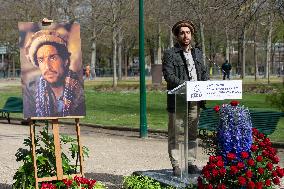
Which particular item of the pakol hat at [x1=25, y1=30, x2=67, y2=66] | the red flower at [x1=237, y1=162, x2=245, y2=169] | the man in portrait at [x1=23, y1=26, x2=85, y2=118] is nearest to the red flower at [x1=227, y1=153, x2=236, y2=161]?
the red flower at [x1=237, y1=162, x2=245, y2=169]

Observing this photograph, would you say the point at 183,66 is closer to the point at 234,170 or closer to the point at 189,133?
the point at 189,133

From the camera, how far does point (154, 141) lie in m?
13.7

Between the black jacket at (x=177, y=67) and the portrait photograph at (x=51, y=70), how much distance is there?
1.06m

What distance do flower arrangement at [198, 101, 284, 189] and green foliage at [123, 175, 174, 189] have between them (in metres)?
1.31

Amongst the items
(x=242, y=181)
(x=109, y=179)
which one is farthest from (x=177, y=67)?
(x=109, y=179)

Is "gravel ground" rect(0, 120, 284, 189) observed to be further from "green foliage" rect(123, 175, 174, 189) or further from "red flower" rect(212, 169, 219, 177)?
"red flower" rect(212, 169, 219, 177)

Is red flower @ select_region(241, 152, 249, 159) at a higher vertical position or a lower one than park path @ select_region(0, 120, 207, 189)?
higher

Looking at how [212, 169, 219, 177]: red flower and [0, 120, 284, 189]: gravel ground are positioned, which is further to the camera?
[0, 120, 284, 189]: gravel ground

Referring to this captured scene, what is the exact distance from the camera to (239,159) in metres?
5.82

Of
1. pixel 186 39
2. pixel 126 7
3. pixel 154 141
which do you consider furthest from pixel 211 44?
pixel 186 39

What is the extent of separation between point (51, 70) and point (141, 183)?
1.76 metres

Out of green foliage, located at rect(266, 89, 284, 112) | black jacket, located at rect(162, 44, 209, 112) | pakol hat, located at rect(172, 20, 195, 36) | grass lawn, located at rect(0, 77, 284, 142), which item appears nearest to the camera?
pakol hat, located at rect(172, 20, 195, 36)

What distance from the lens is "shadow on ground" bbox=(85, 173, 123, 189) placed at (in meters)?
8.41

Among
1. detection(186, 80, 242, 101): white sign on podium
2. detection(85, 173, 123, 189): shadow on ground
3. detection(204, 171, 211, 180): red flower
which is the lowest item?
detection(85, 173, 123, 189): shadow on ground
